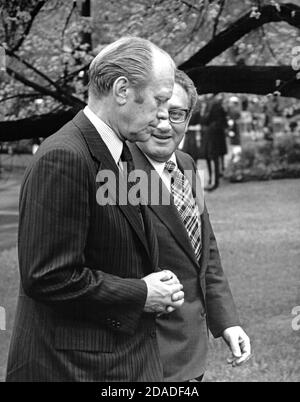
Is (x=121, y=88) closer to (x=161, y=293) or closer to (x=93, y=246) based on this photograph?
(x=93, y=246)

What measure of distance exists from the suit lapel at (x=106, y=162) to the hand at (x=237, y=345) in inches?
20.6

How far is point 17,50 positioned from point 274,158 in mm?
Result: 1939

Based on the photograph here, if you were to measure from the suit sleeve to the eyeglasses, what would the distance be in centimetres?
78

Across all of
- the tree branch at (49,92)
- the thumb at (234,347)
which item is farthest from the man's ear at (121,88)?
the tree branch at (49,92)

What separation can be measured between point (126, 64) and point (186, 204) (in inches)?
25.4

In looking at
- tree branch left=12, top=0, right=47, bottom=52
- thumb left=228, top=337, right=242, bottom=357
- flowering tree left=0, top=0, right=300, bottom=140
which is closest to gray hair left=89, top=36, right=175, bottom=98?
thumb left=228, top=337, right=242, bottom=357

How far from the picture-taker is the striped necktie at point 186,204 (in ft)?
7.31

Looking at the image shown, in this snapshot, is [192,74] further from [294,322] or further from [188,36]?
[294,322]

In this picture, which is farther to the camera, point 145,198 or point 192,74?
point 192,74

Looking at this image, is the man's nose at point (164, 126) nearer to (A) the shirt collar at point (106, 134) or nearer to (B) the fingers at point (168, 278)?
(A) the shirt collar at point (106, 134)

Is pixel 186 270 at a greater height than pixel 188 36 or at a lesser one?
lesser

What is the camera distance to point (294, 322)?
446 centimetres

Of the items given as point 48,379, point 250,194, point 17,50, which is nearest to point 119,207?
point 48,379

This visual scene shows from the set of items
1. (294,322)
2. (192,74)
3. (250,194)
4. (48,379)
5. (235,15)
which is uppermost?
(235,15)
